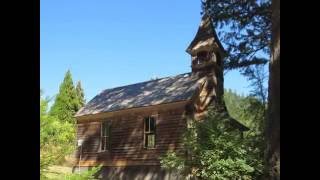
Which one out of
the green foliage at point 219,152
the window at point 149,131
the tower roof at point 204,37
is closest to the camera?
the green foliage at point 219,152

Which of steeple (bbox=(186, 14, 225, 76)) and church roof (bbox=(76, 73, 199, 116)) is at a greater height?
steeple (bbox=(186, 14, 225, 76))

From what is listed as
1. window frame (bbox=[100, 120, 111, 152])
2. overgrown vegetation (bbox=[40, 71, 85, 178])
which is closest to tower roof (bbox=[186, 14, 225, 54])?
window frame (bbox=[100, 120, 111, 152])

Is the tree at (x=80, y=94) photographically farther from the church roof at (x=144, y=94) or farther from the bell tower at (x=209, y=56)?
the bell tower at (x=209, y=56)

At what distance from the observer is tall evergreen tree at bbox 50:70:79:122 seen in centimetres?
1170

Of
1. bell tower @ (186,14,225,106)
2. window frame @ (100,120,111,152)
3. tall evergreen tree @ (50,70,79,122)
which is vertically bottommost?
window frame @ (100,120,111,152)

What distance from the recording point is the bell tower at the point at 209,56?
976 cm

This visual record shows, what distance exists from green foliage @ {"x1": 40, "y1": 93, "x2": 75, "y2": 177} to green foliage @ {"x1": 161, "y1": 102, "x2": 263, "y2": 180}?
1917mm

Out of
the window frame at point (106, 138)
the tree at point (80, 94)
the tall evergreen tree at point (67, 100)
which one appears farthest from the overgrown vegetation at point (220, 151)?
the tree at point (80, 94)

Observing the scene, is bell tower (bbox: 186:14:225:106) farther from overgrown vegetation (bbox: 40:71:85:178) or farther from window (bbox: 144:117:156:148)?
overgrown vegetation (bbox: 40:71:85:178)

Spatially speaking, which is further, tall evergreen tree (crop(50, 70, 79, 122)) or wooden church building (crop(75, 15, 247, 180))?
tall evergreen tree (crop(50, 70, 79, 122))

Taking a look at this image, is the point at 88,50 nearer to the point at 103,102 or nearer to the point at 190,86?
the point at 103,102

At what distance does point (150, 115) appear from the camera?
32.9 feet

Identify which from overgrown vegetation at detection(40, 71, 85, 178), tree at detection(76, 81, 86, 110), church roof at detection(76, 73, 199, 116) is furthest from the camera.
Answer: tree at detection(76, 81, 86, 110)
